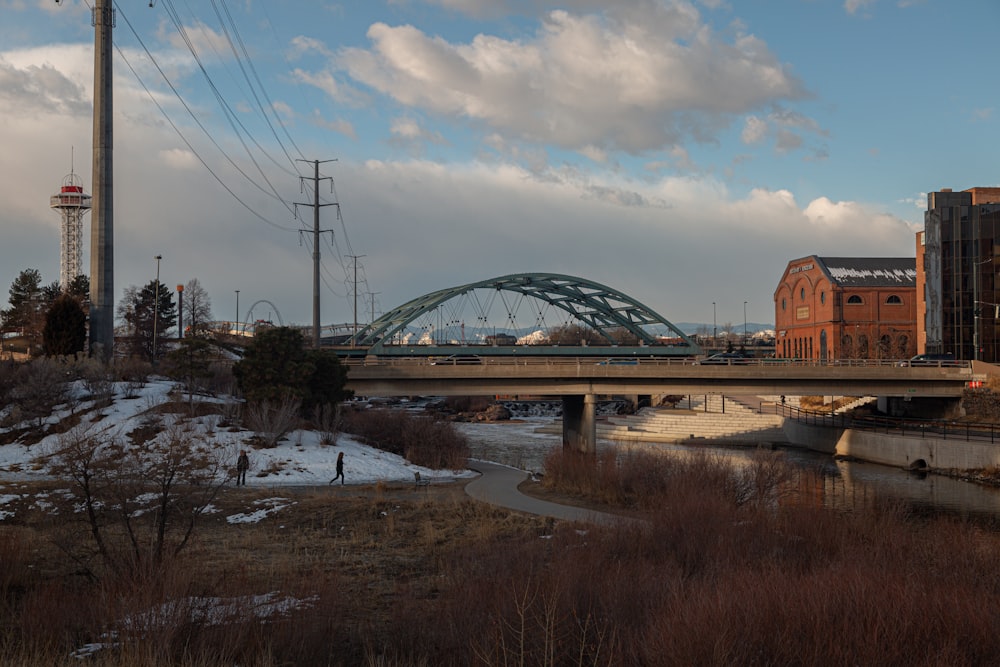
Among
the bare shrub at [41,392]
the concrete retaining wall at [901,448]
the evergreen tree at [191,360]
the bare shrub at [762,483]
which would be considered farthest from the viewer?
the concrete retaining wall at [901,448]

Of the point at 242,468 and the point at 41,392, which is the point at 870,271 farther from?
the point at 41,392

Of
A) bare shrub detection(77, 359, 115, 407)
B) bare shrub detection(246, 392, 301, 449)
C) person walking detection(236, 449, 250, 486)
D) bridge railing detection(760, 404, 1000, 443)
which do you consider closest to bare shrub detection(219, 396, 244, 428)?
bare shrub detection(246, 392, 301, 449)

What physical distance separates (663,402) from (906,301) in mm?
29448

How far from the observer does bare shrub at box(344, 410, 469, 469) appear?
3988 centimetres

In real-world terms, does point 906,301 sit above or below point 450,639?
above

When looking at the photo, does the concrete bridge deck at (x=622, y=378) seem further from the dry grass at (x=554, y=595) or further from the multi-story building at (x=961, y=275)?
the dry grass at (x=554, y=595)

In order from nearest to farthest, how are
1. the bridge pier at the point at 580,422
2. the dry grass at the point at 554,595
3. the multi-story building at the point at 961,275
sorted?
1. the dry grass at the point at 554,595
2. the bridge pier at the point at 580,422
3. the multi-story building at the point at 961,275

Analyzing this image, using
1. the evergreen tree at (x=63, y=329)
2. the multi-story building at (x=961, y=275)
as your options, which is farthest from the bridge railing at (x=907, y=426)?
the evergreen tree at (x=63, y=329)

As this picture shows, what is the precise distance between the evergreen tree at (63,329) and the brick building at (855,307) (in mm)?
71286

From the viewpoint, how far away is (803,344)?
98000mm

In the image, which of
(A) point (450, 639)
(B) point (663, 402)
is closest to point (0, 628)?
(A) point (450, 639)

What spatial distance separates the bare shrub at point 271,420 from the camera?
117ft

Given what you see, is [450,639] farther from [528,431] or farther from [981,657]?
[528,431]

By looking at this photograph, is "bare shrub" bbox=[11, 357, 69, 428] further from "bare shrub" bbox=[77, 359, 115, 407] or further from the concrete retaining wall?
the concrete retaining wall
